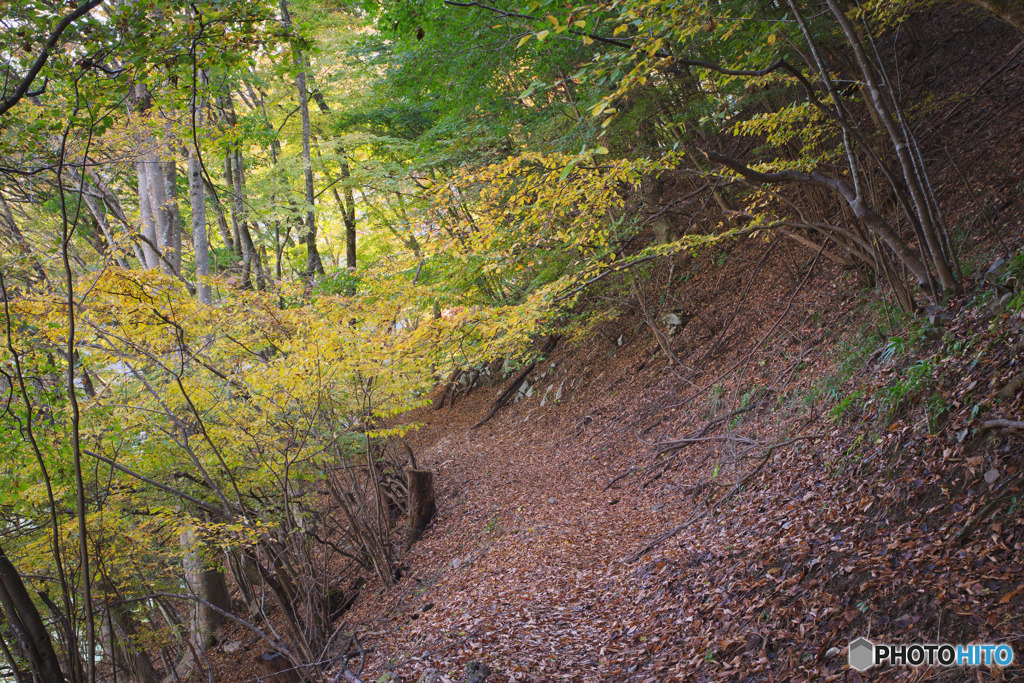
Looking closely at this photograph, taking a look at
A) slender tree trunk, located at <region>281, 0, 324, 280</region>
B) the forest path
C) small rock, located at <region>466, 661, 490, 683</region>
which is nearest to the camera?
small rock, located at <region>466, 661, 490, 683</region>

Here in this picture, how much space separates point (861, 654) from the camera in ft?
10.4

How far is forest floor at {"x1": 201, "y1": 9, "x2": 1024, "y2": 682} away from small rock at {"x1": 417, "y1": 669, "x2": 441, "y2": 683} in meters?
0.09

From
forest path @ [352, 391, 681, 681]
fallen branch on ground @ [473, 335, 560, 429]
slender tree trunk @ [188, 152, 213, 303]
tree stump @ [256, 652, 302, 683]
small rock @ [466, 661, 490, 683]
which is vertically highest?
slender tree trunk @ [188, 152, 213, 303]

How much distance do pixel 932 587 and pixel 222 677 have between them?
989cm

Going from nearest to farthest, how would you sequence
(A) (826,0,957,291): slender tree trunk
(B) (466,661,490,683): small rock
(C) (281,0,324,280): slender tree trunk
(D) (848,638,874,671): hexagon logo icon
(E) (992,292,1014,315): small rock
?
(D) (848,638,874,671): hexagon logo icon → (E) (992,292,1014,315): small rock → (A) (826,0,957,291): slender tree trunk → (B) (466,661,490,683): small rock → (C) (281,0,324,280): slender tree trunk

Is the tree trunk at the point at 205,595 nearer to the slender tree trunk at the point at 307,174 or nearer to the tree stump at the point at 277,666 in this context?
the tree stump at the point at 277,666

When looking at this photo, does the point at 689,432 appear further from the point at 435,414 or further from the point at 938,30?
the point at 435,414

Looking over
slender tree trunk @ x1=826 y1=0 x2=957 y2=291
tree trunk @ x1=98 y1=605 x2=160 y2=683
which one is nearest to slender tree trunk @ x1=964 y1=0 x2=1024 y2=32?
slender tree trunk @ x1=826 y1=0 x2=957 y2=291

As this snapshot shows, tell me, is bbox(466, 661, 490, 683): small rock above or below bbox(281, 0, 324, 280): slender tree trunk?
below

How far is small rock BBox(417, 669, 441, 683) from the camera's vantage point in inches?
195

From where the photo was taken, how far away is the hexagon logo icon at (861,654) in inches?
122

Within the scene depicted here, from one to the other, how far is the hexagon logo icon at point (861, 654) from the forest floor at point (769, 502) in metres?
0.05

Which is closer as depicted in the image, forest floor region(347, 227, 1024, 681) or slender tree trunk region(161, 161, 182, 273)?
forest floor region(347, 227, 1024, 681)

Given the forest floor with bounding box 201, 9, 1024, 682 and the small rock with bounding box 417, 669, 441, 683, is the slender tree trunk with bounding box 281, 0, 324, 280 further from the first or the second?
the small rock with bounding box 417, 669, 441, 683
